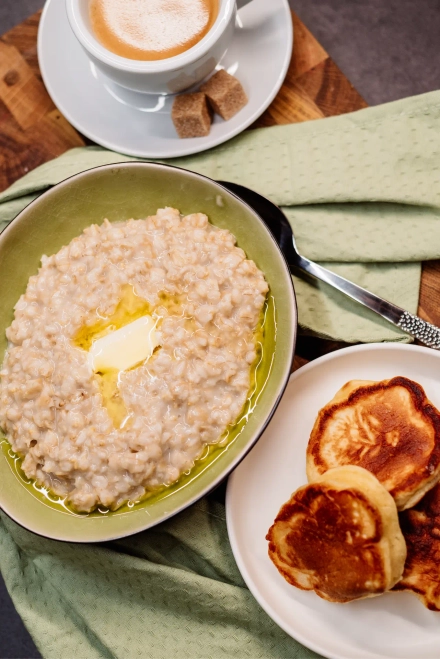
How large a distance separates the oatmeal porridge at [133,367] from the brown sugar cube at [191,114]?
12.8 inches

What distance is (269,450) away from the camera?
1856 millimetres

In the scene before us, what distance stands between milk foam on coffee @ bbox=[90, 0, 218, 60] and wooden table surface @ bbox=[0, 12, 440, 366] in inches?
11.7

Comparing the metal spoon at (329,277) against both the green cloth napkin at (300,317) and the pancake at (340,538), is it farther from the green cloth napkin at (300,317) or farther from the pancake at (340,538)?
the pancake at (340,538)

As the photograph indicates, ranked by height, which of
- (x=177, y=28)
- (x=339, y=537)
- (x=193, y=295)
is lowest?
(x=339, y=537)

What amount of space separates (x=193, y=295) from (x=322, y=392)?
50 centimetres

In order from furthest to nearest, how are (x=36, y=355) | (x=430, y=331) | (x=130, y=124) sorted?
(x=130, y=124)
(x=430, y=331)
(x=36, y=355)

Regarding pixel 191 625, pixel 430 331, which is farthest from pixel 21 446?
pixel 430 331

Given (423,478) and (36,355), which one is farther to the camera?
(36,355)

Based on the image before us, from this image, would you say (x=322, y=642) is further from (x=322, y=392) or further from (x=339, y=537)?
(x=322, y=392)

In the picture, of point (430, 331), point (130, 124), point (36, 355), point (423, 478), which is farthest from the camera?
point (130, 124)

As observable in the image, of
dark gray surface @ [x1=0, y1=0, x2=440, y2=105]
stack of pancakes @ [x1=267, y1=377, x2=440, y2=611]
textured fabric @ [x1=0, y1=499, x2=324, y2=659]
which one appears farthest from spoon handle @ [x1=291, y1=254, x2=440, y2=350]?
dark gray surface @ [x1=0, y1=0, x2=440, y2=105]

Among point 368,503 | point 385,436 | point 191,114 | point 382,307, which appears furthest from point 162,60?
point 368,503

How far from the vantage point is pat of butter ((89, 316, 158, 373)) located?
1730 mm

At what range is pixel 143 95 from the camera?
2.03m
